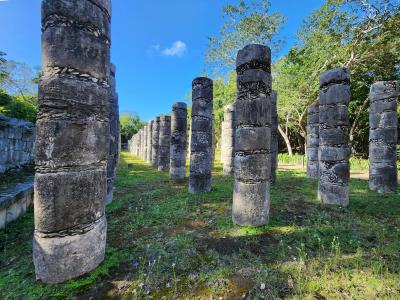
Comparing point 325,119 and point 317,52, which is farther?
point 317,52

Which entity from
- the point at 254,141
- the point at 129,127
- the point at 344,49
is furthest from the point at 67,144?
the point at 129,127

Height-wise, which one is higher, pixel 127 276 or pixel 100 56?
pixel 100 56

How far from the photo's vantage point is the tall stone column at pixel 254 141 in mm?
5262

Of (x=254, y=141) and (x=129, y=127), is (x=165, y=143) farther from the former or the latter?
(x=129, y=127)

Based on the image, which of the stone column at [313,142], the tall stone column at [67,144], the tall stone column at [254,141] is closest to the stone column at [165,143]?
the stone column at [313,142]

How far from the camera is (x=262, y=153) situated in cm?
531

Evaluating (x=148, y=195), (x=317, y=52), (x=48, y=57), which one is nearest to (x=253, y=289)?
(x=48, y=57)

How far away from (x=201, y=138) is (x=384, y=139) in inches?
281

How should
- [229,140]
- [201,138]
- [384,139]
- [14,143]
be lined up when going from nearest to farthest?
[14,143]
[201,138]
[384,139]
[229,140]

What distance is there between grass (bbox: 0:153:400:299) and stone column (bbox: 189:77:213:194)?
6.40 feet

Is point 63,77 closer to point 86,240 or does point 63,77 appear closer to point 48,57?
point 48,57

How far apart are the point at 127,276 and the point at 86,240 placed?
0.80 metres

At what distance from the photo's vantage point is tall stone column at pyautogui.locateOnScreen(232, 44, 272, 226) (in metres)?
5.26

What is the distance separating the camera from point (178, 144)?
12.4 meters
